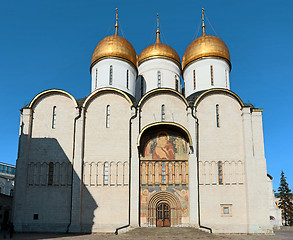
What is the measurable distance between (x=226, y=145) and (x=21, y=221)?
11.4m

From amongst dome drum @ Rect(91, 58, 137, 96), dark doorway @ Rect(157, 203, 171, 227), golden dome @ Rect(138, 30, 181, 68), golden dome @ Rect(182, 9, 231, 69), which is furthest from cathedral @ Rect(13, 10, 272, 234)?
golden dome @ Rect(138, 30, 181, 68)

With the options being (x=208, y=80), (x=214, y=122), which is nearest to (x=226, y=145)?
(x=214, y=122)

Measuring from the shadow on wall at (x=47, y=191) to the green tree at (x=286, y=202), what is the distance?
24.1m

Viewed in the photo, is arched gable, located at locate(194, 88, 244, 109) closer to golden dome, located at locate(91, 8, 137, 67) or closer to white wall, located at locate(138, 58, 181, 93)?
white wall, located at locate(138, 58, 181, 93)

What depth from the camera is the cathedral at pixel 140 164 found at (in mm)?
15992

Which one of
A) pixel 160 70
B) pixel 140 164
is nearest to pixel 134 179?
pixel 140 164

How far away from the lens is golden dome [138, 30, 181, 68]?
22.0m

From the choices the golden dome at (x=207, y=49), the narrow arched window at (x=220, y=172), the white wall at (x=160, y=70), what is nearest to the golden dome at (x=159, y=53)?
the white wall at (x=160, y=70)

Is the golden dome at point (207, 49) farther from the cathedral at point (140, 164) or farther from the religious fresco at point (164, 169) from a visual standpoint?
the religious fresco at point (164, 169)

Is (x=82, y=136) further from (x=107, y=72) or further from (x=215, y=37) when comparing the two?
(x=215, y=37)

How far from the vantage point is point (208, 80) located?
20.0 m

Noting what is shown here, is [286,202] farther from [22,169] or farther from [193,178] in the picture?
[22,169]

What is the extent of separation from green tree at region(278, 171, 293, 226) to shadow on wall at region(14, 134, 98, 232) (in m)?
24.1

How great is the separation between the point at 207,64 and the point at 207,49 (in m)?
0.98
